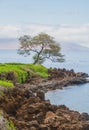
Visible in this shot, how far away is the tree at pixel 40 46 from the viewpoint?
133750 mm

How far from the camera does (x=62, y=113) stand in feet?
153

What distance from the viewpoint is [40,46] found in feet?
445

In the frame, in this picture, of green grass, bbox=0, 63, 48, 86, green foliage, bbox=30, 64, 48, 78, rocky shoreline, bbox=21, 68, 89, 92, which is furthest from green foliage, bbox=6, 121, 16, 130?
green foliage, bbox=30, 64, 48, 78

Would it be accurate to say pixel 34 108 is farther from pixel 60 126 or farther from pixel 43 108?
pixel 60 126

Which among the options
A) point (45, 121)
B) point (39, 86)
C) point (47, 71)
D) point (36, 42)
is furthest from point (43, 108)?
Result: point (36, 42)

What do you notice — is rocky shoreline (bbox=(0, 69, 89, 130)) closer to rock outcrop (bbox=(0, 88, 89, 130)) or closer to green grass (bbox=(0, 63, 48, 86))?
rock outcrop (bbox=(0, 88, 89, 130))

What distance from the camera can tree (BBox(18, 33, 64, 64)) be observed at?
13375 cm

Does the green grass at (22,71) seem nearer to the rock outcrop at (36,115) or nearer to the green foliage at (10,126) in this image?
the rock outcrop at (36,115)

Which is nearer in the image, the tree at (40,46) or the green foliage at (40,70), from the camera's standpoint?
the green foliage at (40,70)

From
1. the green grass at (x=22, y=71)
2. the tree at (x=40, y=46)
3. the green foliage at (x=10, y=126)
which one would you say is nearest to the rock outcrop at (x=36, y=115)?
the green foliage at (x=10, y=126)

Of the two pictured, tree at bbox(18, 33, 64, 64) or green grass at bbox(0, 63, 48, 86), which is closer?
green grass at bbox(0, 63, 48, 86)

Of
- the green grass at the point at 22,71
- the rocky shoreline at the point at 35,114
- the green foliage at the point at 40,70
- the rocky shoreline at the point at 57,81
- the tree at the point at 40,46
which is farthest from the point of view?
the tree at the point at 40,46

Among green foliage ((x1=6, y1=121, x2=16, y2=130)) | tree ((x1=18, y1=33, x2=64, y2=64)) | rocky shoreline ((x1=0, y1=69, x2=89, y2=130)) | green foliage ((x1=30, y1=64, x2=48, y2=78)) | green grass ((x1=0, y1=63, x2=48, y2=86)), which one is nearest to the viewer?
green foliage ((x1=6, y1=121, x2=16, y2=130))

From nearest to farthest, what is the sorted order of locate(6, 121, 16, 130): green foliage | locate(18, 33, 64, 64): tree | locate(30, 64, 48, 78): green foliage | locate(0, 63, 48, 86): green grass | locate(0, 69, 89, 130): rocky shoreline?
locate(6, 121, 16, 130): green foliage
locate(0, 69, 89, 130): rocky shoreline
locate(0, 63, 48, 86): green grass
locate(30, 64, 48, 78): green foliage
locate(18, 33, 64, 64): tree
